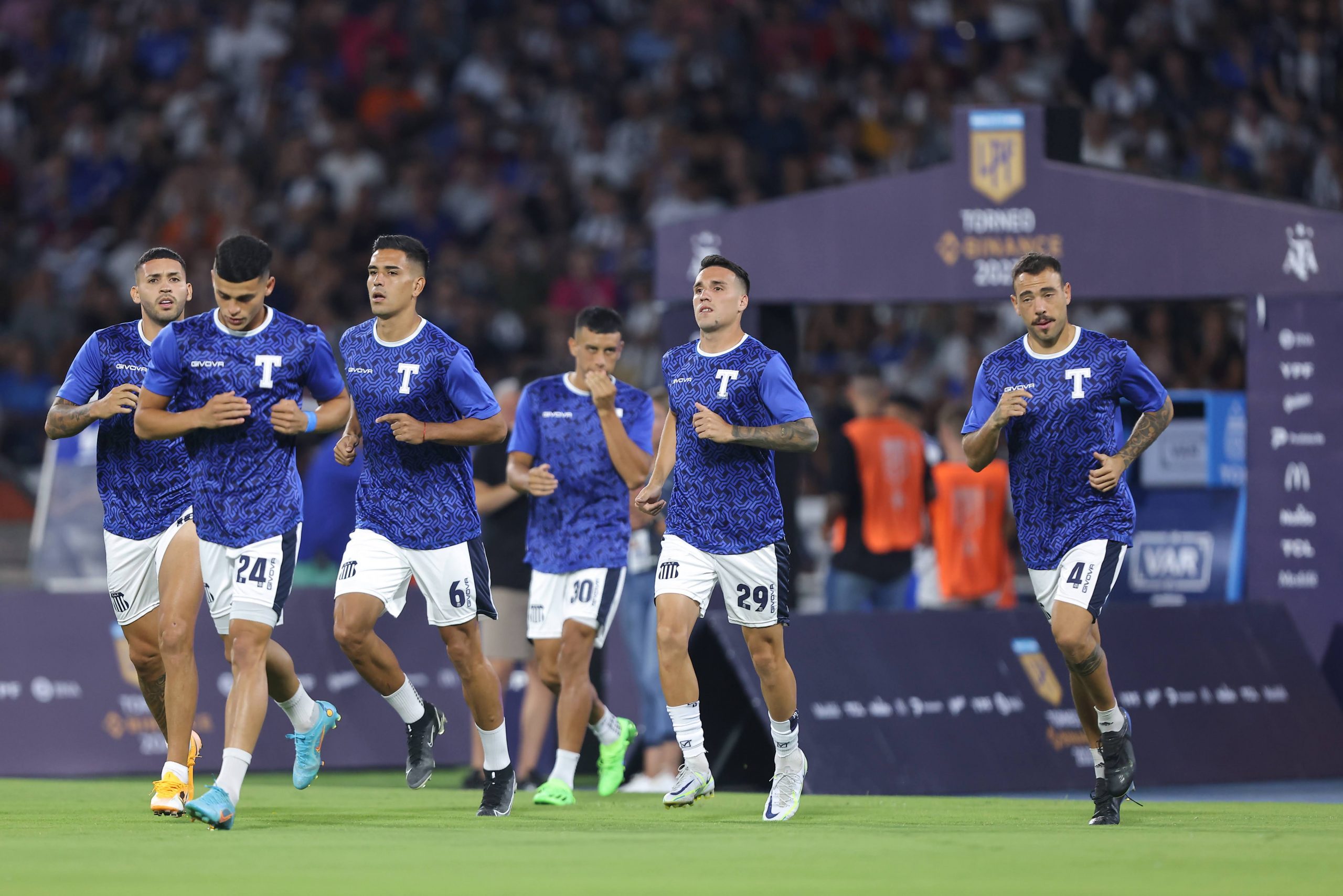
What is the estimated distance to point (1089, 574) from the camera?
352 inches

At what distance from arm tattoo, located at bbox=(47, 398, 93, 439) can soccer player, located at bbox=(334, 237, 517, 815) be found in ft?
4.06

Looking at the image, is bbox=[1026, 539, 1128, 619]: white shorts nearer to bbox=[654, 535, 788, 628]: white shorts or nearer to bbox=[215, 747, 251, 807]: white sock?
bbox=[654, 535, 788, 628]: white shorts

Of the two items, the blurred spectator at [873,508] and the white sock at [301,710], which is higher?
the blurred spectator at [873,508]

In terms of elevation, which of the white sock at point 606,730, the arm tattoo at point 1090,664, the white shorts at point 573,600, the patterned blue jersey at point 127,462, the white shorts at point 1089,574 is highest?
the patterned blue jersey at point 127,462

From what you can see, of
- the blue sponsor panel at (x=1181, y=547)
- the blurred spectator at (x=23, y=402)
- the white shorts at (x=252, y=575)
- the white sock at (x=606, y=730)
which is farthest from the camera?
the blurred spectator at (x=23, y=402)

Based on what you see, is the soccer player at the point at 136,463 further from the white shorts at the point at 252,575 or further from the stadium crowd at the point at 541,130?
the stadium crowd at the point at 541,130

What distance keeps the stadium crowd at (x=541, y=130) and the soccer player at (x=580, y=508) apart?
316 inches

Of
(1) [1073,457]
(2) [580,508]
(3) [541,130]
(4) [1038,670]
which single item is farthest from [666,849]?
(3) [541,130]

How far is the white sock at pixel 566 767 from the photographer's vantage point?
33.3ft

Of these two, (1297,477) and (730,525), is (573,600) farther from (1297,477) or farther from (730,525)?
(1297,477)

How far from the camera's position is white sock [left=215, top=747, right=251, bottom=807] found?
7977 mm

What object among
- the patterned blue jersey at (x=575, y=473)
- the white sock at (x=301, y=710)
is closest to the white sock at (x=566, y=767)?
the patterned blue jersey at (x=575, y=473)

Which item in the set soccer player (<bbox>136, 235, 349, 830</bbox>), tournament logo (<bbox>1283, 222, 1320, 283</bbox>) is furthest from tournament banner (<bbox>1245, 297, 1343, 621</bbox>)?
soccer player (<bbox>136, 235, 349, 830</bbox>)

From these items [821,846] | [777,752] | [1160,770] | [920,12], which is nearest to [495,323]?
[920,12]
